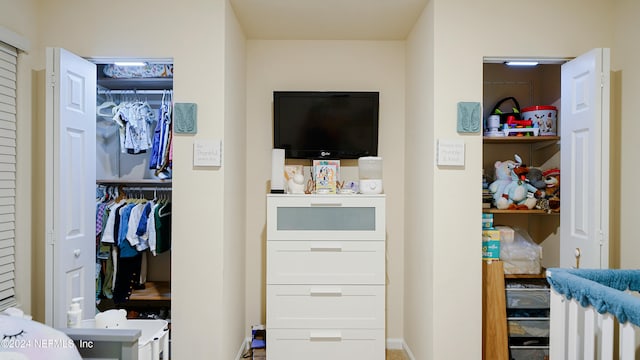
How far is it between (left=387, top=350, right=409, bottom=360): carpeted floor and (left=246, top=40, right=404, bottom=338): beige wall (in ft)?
0.42

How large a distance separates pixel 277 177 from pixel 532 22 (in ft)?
6.52

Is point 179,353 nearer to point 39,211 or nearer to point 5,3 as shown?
point 39,211

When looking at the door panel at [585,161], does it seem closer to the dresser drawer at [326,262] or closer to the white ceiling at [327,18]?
the white ceiling at [327,18]

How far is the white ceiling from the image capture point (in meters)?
2.61

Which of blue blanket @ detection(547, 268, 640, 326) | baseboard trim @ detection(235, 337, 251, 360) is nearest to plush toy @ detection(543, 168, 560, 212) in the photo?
blue blanket @ detection(547, 268, 640, 326)

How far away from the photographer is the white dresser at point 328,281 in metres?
2.74

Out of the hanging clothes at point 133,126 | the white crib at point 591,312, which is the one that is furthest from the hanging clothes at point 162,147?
the white crib at point 591,312

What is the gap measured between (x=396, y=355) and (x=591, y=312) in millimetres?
1818

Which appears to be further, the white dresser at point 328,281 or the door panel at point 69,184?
the white dresser at point 328,281

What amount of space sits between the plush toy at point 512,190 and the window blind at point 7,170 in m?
3.16

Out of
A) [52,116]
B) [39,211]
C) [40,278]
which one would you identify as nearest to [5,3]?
[52,116]

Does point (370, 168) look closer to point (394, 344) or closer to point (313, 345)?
point (313, 345)

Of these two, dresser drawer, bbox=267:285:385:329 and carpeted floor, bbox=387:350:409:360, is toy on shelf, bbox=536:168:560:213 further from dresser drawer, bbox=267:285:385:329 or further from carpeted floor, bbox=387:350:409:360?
carpeted floor, bbox=387:350:409:360

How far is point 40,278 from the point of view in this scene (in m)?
2.46
